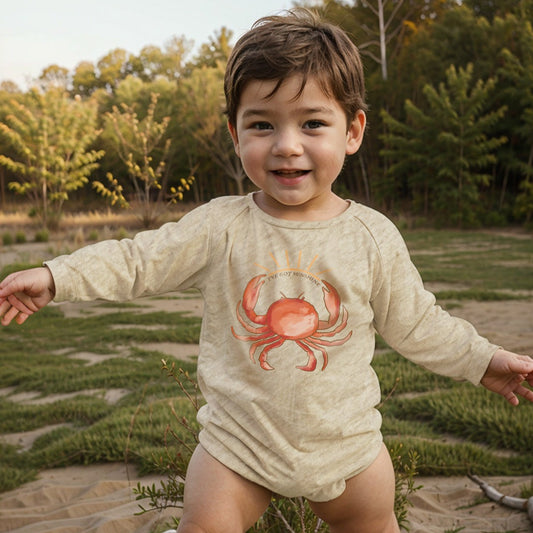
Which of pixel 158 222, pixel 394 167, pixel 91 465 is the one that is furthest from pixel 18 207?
pixel 91 465

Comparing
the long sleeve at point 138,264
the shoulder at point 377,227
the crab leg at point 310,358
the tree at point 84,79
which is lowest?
the crab leg at point 310,358

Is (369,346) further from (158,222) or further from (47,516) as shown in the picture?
(158,222)

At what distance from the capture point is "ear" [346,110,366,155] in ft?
5.36

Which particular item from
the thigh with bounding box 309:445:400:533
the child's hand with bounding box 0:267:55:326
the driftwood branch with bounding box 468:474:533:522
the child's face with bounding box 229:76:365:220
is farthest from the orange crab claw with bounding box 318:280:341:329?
the driftwood branch with bounding box 468:474:533:522

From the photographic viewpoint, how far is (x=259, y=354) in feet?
4.86

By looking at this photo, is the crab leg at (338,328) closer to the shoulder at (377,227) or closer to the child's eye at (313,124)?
the shoulder at (377,227)

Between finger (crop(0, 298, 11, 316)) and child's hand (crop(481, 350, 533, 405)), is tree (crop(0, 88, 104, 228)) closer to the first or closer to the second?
finger (crop(0, 298, 11, 316))

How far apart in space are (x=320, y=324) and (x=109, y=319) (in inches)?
248

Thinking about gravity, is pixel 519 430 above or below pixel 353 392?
below

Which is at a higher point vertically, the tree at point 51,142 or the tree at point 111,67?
the tree at point 111,67

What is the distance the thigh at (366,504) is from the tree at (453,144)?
53.7 ft

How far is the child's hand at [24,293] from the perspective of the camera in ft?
4.35

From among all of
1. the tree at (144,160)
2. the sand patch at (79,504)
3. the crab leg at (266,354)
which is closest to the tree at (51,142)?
the tree at (144,160)

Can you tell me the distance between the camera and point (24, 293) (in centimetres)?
137
